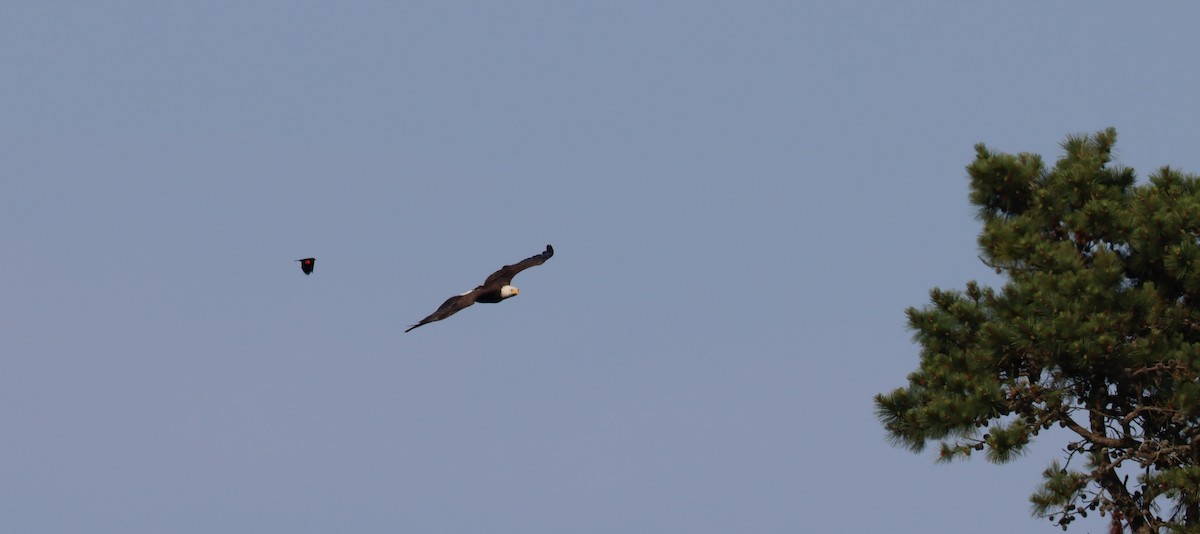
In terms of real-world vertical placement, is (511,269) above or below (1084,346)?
above

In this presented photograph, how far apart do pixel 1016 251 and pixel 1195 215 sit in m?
2.13

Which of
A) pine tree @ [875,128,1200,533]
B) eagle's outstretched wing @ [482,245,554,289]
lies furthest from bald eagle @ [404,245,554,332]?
pine tree @ [875,128,1200,533]

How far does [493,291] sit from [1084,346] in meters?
9.13

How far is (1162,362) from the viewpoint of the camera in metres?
22.8

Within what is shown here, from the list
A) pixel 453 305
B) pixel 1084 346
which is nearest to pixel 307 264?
pixel 453 305

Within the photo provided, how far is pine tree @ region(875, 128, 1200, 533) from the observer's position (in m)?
22.7

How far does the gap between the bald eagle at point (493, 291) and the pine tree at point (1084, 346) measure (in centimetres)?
593

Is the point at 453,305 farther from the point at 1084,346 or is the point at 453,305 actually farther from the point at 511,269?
the point at 1084,346

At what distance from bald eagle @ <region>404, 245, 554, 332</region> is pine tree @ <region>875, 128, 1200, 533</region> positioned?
5.93 metres

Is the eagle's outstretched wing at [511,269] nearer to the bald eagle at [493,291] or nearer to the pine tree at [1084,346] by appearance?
the bald eagle at [493,291]

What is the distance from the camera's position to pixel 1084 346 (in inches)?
889

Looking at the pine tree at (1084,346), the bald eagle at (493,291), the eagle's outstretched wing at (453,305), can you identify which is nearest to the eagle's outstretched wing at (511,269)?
the bald eagle at (493,291)

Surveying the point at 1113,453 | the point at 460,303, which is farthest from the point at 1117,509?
the point at 460,303

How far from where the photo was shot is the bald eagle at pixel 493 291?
85.4 feet
